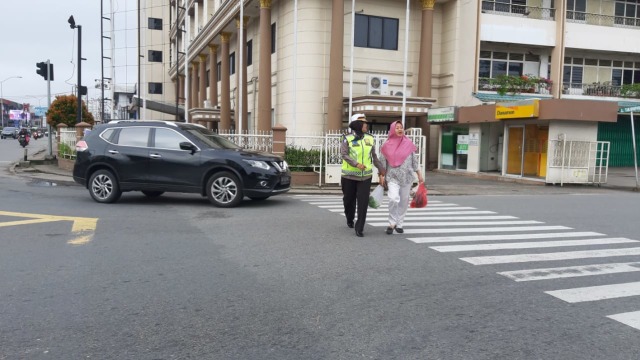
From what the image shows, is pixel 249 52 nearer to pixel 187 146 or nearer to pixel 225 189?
pixel 187 146

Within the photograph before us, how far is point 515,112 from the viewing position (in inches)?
762

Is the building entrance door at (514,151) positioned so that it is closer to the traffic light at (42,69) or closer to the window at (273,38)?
the window at (273,38)

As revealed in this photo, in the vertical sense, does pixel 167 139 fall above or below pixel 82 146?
A: above

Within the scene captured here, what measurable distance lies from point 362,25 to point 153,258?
1977cm

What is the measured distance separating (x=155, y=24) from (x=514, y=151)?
48925 millimetres

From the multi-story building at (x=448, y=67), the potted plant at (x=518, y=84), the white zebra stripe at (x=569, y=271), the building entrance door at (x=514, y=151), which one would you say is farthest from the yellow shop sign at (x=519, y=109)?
the white zebra stripe at (x=569, y=271)

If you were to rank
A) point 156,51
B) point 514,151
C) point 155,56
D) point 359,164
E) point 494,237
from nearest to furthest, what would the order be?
point 359,164 < point 494,237 < point 514,151 < point 156,51 < point 155,56

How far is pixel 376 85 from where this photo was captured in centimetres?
2373

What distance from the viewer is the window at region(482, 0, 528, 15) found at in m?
26.7

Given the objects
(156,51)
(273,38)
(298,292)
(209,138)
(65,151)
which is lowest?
(298,292)

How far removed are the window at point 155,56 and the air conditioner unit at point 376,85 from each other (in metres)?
42.0

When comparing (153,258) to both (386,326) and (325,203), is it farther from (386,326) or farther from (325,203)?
(325,203)

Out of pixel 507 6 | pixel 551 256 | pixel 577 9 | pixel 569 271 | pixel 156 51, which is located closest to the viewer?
pixel 569 271

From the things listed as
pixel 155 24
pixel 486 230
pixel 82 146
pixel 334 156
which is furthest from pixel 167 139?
pixel 155 24
